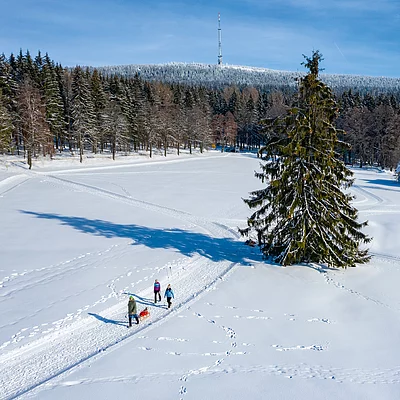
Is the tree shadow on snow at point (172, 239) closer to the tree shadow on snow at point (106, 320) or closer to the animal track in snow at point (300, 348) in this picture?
the tree shadow on snow at point (106, 320)

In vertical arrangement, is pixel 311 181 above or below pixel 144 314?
above

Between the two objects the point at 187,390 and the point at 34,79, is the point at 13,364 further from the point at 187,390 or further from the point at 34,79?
the point at 34,79

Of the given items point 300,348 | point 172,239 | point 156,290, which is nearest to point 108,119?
point 172,239

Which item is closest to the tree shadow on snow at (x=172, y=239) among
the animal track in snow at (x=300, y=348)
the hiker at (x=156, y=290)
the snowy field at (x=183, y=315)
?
the snowy field at (x=183, y=315)

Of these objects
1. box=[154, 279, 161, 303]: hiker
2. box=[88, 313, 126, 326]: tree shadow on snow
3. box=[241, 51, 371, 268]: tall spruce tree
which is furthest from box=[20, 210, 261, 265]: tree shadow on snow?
box=[88, 313, 126, 326]: tree shadow on snow

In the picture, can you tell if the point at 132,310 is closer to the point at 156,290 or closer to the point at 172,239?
the point at 156,290

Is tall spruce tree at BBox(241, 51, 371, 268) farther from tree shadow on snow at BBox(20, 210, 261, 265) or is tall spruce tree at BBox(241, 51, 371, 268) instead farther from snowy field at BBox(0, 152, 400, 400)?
tree shadow on snow at BBox(20, 210, 261, 265)
